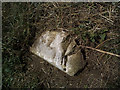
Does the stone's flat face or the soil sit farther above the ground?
the stone's flat face

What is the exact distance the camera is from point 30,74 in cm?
277

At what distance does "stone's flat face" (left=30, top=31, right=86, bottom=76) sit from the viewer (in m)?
2.62

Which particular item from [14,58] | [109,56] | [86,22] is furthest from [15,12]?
[109,56]

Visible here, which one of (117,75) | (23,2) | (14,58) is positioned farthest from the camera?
(23,2)

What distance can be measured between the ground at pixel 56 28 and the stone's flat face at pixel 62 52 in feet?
0.33

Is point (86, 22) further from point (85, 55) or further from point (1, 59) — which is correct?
point (1, 59)

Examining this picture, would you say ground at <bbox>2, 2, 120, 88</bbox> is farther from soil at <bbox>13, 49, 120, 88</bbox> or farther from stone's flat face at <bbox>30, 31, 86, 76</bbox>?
stone's flat face at <bbox>30, 31, 86, 76</bbox>

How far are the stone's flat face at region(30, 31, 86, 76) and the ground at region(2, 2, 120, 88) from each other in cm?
10

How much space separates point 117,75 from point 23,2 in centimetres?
184

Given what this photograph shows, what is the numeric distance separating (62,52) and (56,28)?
16.7 inches

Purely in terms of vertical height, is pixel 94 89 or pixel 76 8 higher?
pixel 76 8

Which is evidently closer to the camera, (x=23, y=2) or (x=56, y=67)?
(x=56, y=67)

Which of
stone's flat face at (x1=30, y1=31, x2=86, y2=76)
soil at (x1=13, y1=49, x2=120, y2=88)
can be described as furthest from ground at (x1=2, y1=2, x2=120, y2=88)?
stone's flat face at (x1=30, y1=31, x2=86, y2=76)

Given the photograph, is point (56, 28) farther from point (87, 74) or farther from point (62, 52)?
point (87, 74)
